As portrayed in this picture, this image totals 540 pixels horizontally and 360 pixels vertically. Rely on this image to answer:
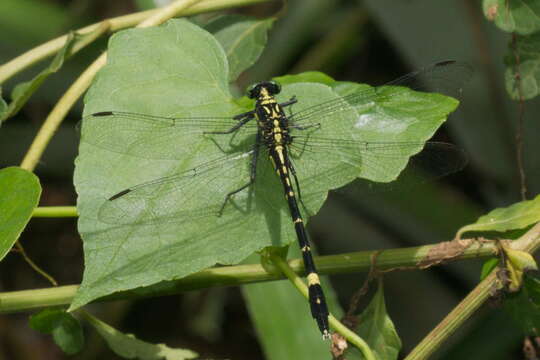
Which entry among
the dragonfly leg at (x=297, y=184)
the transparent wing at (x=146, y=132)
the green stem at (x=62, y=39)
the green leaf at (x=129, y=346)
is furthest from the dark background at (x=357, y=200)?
Result: the transparent wing at (x=146, y=132)

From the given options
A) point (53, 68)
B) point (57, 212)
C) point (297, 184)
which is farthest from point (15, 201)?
point (297, 184)

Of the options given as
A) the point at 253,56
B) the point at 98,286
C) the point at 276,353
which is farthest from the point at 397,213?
the point at 98,286

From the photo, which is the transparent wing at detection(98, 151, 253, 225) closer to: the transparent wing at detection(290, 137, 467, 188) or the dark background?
the transparent wing at detection(290, 137, 467, 188)

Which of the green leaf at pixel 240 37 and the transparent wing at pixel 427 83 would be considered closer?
the transparent wing at pixel 427 83

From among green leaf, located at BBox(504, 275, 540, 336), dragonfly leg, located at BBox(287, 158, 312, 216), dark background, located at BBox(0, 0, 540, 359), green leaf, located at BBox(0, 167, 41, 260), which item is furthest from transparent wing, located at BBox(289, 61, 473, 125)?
dark background, located at BBox(0, 0, 540, 359)

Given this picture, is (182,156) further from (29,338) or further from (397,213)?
(29,338)

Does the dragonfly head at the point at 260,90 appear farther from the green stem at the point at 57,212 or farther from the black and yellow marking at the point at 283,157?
the green stem at the point at 57,212
